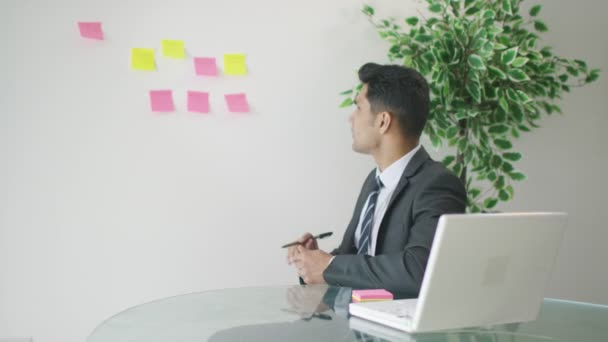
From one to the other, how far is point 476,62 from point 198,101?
119 centimetres

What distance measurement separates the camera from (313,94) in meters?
3.27

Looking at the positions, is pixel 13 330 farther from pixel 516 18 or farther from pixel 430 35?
pixel 516 18

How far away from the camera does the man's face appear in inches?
95.7

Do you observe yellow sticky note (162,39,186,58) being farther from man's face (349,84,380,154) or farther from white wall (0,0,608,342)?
man's face (349,84,380,154)

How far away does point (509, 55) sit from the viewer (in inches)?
109

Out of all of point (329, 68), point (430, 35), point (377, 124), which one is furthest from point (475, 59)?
point (329, 68)

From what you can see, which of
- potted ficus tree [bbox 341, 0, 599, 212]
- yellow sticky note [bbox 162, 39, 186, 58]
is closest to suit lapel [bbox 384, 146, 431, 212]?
potted ficus tree [bbox 341, 0, 599, 212]

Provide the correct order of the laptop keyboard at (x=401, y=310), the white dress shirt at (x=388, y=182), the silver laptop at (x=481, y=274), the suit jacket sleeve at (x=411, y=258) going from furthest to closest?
the white dress shirt at (x=388, y=182) → the suit jacket sleeve at (x=411, y=258) → the laptop keyboard at (x=401, y=310) → the silver laptop at (x=481, y=274)

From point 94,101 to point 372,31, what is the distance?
4.29ft

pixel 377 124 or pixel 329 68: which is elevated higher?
pixel 329 68

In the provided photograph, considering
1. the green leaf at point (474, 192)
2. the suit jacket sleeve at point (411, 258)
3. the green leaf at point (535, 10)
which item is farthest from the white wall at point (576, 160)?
the suit jacket sleeve at point (411, 258)

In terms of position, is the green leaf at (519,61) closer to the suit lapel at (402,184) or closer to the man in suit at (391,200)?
the man in suit at (391,200)

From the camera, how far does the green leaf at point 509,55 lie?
8.98ft

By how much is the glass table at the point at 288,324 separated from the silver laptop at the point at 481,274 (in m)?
0.03
